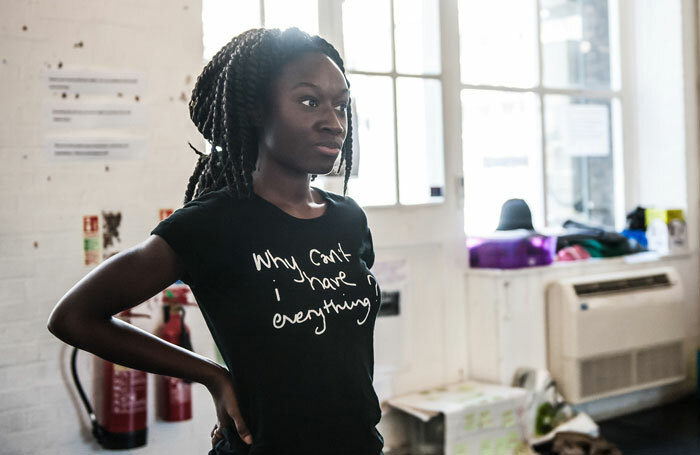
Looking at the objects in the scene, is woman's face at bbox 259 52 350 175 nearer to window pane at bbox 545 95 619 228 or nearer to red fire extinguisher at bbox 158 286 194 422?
red fire extinguisher at bbox 158 286 194 422

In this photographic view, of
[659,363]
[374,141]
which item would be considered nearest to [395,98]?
[374,141]

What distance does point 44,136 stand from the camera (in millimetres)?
2182

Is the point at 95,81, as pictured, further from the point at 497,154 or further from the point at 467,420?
the point at 497,154

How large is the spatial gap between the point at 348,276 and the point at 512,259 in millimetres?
2221

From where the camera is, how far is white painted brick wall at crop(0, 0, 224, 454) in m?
2.14

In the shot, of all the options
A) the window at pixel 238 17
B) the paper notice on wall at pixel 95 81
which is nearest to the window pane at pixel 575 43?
the window at pixel 238 17

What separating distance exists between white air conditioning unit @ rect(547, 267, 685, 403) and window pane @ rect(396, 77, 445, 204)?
0.73 m

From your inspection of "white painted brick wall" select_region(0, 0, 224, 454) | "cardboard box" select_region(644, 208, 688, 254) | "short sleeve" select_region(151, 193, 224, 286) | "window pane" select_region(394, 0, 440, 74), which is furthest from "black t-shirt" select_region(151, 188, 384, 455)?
"cardboard box" select_region(644, 208, 688, 254)

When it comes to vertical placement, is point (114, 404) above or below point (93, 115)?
below

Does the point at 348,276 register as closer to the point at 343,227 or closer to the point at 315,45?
the point at 343,227

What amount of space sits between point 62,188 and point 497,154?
1988 millimetres

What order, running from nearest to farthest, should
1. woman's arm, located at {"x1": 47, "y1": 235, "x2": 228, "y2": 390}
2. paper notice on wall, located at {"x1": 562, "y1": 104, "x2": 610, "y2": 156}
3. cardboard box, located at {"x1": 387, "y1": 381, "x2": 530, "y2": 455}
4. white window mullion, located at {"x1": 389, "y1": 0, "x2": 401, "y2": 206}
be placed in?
woman's arm, located at {"x1": 47, "y1": 235, "x2": 228, "y2": 390}
cardboard box, located at {"x1": 387, "y1": 381, "x2": 530, "y2": 455}
white window mullion, located at {"x1": 389, "y1": 0, "x2": 401, "y2": 206}
paper notice on wall, located at {"x1": 562, "y1": 104, "x2": 610, "y2": 156}

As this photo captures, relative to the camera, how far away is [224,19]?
260cm

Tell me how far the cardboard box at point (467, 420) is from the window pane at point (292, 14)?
146 centimetres
